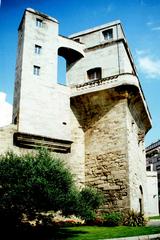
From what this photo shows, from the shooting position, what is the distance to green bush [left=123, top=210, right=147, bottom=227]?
14.4m

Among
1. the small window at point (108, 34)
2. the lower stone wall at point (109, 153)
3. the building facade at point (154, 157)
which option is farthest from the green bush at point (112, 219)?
the building facade at point (154, 157)

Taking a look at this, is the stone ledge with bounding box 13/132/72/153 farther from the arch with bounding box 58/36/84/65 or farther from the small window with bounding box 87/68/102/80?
the arch with bounding box 58/36/84/65

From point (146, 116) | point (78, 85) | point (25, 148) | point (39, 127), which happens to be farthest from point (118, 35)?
point (25, 148)

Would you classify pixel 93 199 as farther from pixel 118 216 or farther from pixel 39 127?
pixel 39 127

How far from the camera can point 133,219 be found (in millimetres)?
14625

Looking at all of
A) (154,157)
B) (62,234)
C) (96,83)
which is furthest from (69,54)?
(154,157)

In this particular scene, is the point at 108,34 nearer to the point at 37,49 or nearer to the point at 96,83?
the point at 96,83

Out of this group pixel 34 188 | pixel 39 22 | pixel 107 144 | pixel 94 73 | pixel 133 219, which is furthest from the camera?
pixel 94 73

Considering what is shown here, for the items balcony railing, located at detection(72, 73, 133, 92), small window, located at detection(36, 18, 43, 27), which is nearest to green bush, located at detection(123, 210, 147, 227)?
balcony railing, located at detection(72, 73, 133, 92)

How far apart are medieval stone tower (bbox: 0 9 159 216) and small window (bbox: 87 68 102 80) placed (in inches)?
2.7

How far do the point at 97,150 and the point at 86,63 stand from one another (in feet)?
20.4

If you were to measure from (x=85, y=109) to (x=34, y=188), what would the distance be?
8834 millimetres

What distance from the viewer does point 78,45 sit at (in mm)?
20672

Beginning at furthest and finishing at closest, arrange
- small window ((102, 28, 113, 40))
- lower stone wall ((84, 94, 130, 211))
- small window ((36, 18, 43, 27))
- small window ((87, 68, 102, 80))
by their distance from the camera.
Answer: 1. small window ((102, 28, 113, 40))
2. small window ((87, 68, 102, 80))
3. small window ((36, 18, 43, 27))
4. lower stone wall ((84, 94, 130, 211))
